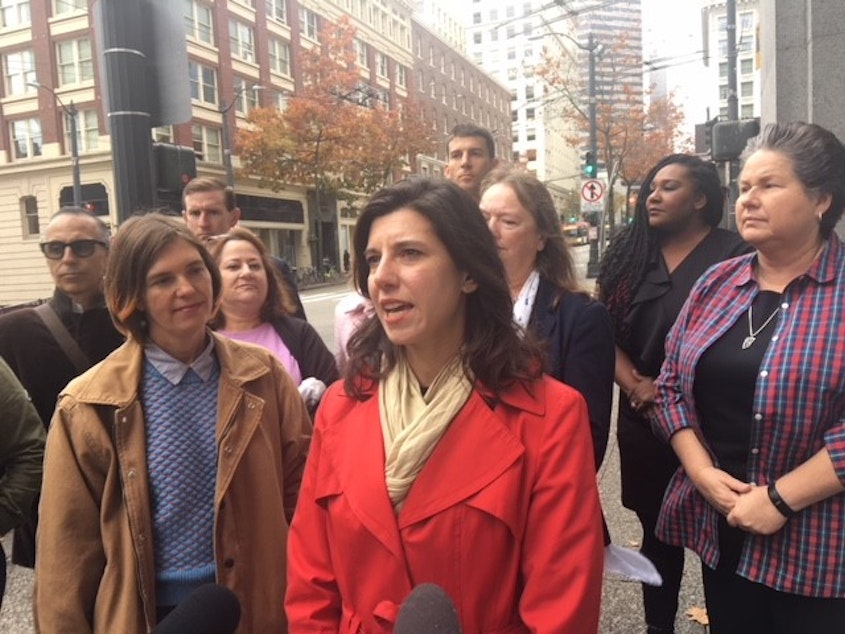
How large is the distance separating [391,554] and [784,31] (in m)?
6.36

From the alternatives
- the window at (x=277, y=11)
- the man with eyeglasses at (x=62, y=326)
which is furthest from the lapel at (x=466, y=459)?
the window at (x=277, y=11)

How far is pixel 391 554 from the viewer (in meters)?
1.65

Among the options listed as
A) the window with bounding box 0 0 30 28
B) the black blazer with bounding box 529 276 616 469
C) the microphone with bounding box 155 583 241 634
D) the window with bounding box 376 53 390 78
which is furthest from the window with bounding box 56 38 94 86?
the microphone with bounding box 155 583 241 634

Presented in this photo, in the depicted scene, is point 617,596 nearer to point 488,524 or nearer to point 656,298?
point 656,298

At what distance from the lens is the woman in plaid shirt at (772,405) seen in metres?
2.08

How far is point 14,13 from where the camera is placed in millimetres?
32406

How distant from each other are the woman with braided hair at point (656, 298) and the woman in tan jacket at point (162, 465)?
5.45 ft

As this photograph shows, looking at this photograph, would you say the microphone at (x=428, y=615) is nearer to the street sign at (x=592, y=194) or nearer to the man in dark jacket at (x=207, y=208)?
the man in dark jacket at (x=207, y=208)

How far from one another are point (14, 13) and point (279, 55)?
1292 centimetres

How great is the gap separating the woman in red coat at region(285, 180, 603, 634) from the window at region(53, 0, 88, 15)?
35.0m

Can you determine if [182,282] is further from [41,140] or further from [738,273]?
[41,140]

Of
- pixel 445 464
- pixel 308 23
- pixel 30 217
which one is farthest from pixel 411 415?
pixel 308 23

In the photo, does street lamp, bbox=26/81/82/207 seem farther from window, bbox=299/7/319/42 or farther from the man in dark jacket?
the man in dark jacket

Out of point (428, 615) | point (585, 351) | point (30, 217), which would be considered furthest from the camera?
point (30, 217)
